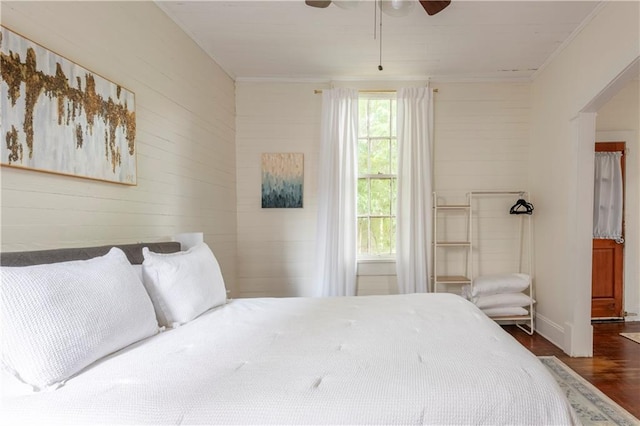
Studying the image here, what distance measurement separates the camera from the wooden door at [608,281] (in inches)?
165

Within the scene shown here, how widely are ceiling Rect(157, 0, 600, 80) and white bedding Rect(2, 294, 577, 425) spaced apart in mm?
2305

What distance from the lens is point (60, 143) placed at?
5.56ft

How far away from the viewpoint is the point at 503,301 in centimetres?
361

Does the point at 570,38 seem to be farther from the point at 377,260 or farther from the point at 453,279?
the point at 377,260

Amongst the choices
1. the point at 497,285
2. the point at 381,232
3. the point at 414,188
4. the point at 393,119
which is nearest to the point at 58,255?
the point at 381,232

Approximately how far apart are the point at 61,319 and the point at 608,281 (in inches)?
204

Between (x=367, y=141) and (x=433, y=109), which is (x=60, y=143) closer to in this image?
(x=367, y=141)

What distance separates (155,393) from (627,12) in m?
3.42

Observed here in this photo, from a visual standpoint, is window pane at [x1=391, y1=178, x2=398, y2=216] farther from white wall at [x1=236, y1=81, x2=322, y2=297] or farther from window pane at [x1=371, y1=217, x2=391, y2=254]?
white wall at [x1=236, y1=81, x2=322, y2=297]

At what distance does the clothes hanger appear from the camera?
3630 millimetres

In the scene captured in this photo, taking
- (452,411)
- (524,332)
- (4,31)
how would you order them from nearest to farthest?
(452,411), (4,31), (524,332)

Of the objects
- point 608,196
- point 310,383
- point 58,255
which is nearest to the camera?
point 310,383

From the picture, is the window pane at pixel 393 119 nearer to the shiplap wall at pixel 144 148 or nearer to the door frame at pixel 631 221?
the shiplap wall at pixel 144 148

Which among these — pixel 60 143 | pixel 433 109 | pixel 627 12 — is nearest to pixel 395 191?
pixel 433 109
